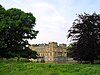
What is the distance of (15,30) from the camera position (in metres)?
47.8

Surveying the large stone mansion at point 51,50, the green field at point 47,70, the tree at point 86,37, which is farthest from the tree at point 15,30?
the large stone mansion at point 51,50

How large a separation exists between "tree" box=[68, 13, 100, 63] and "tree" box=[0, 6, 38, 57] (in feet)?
34.8

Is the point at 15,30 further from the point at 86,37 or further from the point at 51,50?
the point at 51,50

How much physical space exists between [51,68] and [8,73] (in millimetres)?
4116

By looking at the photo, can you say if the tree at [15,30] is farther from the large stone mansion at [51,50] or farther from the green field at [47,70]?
the large stone mansion at [51,50]

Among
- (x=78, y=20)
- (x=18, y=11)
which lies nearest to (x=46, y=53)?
(x=18, y=11)

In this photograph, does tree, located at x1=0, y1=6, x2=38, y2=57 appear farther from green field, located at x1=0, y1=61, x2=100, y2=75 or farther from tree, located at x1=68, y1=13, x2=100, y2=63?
green field, located at x1=0, y1=61, x2=100, y2=75

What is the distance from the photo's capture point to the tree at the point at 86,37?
3750cm

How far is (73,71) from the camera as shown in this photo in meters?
25.0

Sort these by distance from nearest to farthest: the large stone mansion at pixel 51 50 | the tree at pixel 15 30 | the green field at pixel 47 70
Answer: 1. the green field at pixel 47 70
2. the tree at pixel 15 30
3. the large stone mansion at pixel 51 50

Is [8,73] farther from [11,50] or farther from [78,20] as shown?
[11,50]

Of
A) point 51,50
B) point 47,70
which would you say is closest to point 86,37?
point 47,70

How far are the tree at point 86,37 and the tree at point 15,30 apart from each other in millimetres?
10618

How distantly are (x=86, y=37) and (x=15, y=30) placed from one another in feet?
49.0
